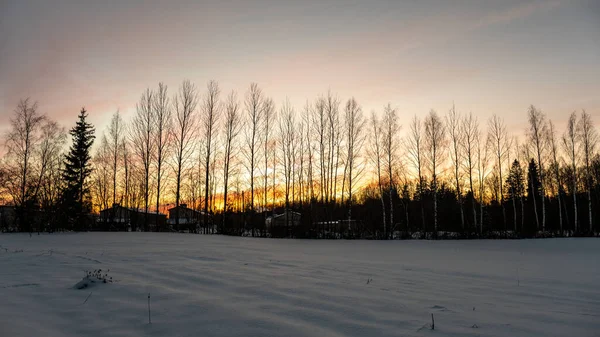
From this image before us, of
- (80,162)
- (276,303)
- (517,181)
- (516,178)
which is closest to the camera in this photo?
(276,303)

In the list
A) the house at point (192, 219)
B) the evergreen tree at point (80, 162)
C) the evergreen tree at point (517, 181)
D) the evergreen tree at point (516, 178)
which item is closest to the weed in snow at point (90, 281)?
the house at point (192, 219)

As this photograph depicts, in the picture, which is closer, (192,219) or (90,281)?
(90,281)

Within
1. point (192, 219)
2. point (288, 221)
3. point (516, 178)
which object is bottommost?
point (192, 219)

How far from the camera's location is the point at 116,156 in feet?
97.4

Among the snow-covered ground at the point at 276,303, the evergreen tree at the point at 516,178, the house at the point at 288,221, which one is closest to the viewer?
the snow-covered ground at the point at 276,303

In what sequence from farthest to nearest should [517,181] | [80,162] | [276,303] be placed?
[517,181], [80,162], [276,303]

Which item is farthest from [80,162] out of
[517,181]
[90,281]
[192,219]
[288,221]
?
[517,181]

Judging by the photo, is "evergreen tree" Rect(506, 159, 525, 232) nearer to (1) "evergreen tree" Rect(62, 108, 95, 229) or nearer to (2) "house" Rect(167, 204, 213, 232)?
(2) "house" Rect(167, 204, 213, 232)

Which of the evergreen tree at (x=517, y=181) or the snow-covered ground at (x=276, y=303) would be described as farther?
the evergreen tree at (x=517, y=181)

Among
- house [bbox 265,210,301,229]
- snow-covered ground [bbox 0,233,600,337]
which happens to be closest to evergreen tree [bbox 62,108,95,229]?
house [bbox 265,210,301,229]

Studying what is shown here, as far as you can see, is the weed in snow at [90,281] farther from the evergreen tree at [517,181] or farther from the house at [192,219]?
the evergreen tree at [517,181]

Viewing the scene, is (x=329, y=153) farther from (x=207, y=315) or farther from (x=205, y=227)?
(x=207, y=315)

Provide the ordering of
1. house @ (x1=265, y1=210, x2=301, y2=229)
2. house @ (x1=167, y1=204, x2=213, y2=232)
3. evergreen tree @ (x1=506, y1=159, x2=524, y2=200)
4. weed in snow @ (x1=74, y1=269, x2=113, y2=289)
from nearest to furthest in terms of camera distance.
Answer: weed in snow @ (x1=74, y1=269, x2=113, y2=289) < house @ (x1=265, y1=210, x2=301, y2=229) < house @ (x1=167, y1=204, x2=213, y2=232) < evergreen tree @ (x1=506, y1=159, x2=524, y2=200)

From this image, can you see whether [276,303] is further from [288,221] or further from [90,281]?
[288,221]
